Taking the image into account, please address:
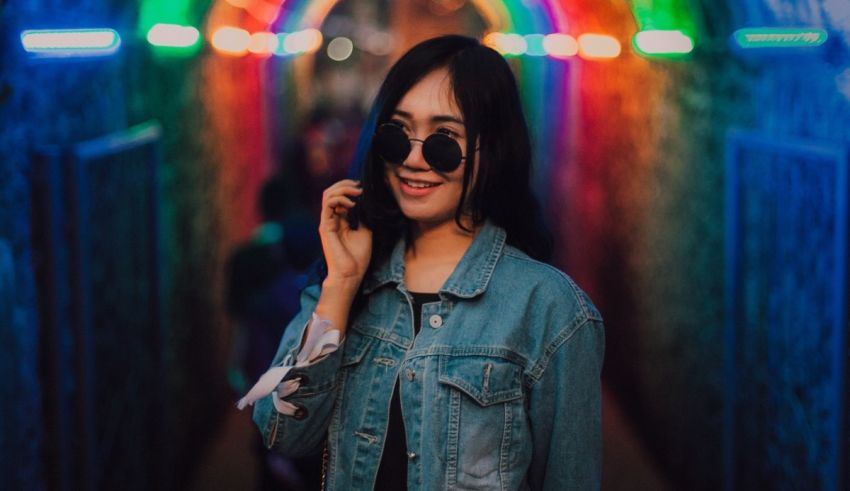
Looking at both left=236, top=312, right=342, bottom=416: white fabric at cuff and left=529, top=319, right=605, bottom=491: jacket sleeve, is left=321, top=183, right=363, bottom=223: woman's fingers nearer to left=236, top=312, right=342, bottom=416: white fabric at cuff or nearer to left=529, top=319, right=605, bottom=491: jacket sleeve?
left=236, top=312, right=342, bottom=416: white fabric at cuff

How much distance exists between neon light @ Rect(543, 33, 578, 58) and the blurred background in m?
0.03

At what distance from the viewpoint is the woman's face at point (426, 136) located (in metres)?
2.25

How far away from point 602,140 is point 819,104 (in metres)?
3.67

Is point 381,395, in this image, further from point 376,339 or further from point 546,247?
point 546,247

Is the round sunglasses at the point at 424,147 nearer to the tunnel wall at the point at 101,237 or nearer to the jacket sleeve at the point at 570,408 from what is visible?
the jacket sleeve at the point at 570,408

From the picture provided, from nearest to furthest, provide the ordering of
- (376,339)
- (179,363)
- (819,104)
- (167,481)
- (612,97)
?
(376,339)
(819,104)
(167,481)
(179,363)
(612,97)

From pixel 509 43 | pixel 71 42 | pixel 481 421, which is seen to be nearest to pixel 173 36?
pixel 71 42

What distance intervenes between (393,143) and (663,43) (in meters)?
3.41

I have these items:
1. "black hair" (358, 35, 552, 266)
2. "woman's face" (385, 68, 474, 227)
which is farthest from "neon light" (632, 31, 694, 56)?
"woman's face" (385, 68, 474, 227)

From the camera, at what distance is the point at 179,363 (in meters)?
5.79

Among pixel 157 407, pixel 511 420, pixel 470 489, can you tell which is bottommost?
pixel 157 407

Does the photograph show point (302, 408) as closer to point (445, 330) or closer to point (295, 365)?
point (295, 365)

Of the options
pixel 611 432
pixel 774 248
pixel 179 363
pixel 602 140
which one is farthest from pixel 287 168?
pixel 774 248

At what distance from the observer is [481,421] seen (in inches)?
85.0
